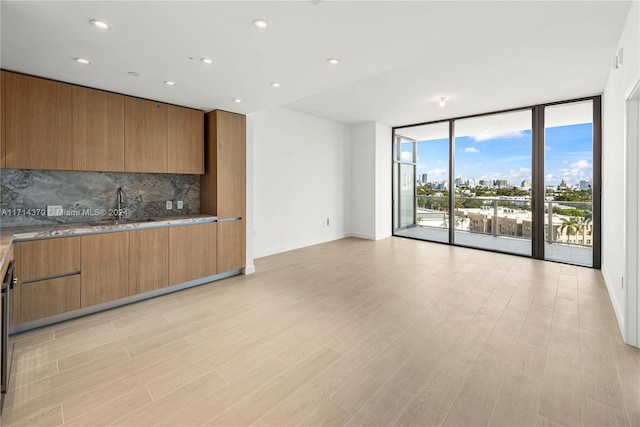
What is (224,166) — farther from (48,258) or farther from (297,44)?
(297,44)

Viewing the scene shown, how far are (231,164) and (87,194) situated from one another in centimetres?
168

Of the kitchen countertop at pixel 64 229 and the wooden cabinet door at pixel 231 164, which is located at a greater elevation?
the wooden cabinet door at pixel 231 164

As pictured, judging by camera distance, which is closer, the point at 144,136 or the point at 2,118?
the point at 2,118

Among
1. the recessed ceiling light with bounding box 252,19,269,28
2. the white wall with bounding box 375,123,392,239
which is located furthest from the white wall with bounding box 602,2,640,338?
the white wall with bounding box 375,123,392,239

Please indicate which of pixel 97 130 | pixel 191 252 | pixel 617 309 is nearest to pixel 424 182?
pixel 617 309

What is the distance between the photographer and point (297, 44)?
2.25 metres

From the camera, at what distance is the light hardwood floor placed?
165cm

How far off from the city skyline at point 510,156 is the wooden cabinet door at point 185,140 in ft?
16.4

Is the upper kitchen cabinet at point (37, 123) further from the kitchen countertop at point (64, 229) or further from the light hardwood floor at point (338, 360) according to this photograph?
the light hardwood floor at point (338, 360)

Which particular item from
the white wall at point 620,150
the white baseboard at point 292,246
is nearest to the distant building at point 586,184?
the white wall at point 620,150

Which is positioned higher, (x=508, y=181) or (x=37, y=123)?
(x=37, y=123)

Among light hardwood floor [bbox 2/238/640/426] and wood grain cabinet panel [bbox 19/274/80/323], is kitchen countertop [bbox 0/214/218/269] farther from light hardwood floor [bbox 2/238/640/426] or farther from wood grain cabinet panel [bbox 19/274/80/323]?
light hardwood floor [bbox 2/238/640/426]

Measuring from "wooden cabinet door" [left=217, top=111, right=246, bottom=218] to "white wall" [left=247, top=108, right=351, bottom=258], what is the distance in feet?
1.17

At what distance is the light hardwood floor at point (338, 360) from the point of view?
165 cm
